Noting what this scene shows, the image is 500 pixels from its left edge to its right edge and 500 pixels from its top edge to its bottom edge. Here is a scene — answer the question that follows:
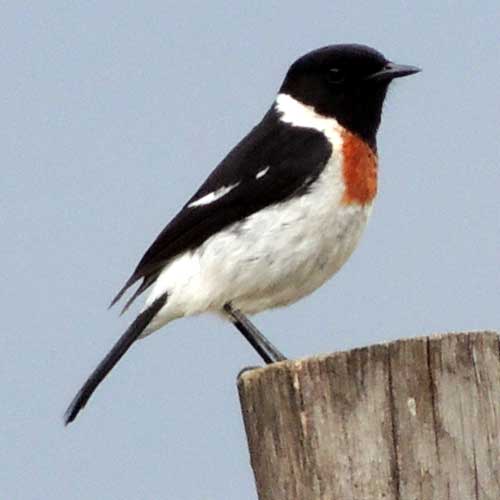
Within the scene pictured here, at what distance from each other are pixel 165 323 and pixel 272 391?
8.45 ft

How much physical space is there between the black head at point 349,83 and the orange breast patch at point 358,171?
20 centimetres

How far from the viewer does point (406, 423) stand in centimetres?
392

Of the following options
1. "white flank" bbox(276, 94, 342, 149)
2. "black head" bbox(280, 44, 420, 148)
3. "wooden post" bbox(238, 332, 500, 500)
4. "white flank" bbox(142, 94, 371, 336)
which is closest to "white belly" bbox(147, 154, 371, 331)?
"white flank" bbox(142, 94, 371, 336)

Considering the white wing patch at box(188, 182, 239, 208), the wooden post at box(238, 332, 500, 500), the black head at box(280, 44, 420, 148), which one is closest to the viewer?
the wooden post at box(238, 332, 500, 500)

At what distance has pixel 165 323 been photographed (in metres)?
6.76

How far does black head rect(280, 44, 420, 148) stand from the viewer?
7035 mm

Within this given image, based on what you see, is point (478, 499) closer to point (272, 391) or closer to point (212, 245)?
point (272, 391)

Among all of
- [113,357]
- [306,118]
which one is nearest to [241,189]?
[306,118]

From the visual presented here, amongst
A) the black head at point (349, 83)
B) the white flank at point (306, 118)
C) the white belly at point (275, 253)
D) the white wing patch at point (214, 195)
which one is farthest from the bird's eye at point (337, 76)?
the white wing patch at point (214, 195)

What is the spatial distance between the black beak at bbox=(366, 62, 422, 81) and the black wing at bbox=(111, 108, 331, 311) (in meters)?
0.49

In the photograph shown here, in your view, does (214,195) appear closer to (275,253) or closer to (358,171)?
(275,253)

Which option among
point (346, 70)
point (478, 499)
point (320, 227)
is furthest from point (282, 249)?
point (478, 499)

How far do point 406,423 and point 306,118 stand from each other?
3324mm

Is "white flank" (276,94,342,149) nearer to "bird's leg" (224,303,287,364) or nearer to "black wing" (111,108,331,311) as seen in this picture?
"black wing" (111,108,331,311)
